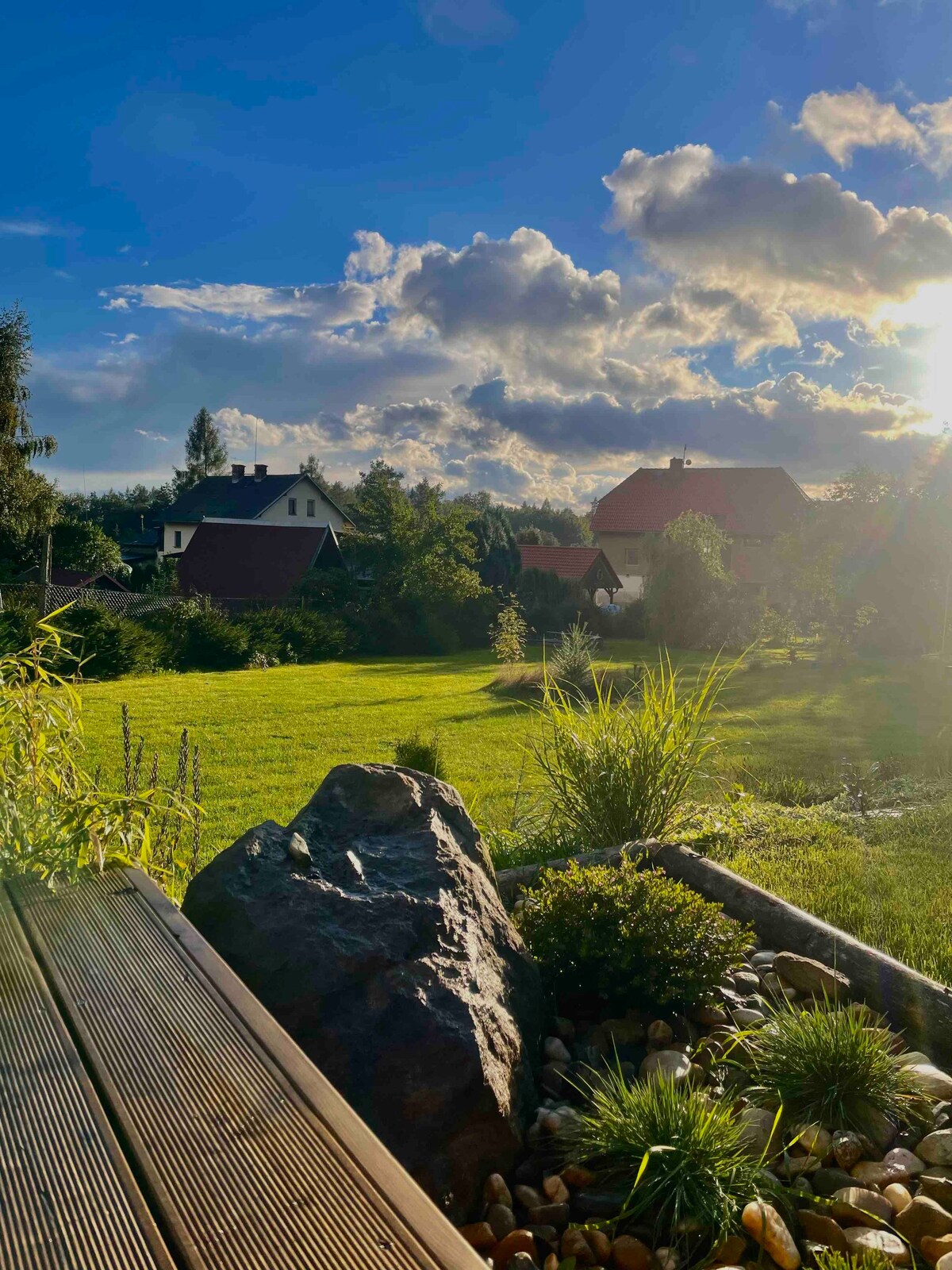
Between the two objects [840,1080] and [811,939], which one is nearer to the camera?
[840,1080]

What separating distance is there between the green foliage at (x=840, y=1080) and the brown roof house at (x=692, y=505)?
1610 inches

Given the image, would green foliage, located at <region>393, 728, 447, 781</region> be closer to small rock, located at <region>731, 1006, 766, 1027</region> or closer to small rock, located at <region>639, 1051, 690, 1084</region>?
small rock, located at <region>731, 1006, 766, 1027</region>

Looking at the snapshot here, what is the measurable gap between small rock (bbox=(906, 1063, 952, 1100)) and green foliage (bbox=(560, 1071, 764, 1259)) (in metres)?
0.65

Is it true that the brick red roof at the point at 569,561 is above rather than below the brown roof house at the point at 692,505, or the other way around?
below

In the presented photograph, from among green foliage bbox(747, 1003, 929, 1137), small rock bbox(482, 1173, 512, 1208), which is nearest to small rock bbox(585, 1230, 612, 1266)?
small rock bbox(482, 1173, 512, 1208)

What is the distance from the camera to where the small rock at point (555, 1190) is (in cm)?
223

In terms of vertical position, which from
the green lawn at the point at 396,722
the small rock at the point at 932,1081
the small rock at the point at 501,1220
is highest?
the small rock at the point at 932,1081

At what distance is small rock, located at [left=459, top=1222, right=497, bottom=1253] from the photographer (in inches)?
83.0

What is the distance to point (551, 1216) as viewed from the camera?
85.5 inches

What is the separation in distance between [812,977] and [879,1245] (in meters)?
1.22

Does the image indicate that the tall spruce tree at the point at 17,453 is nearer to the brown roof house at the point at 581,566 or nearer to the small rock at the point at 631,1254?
the brown roof house at the point at 581,566

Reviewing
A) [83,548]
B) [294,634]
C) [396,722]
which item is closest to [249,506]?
[83,548]

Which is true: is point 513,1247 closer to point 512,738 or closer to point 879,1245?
point 879,1245

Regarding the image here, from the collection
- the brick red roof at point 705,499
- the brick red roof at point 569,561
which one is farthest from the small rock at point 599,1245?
the brick red roof at point 705,499
